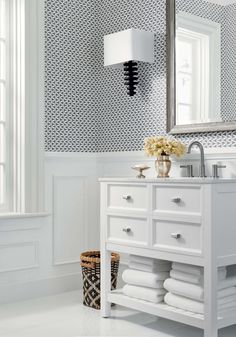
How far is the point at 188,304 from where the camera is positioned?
112 inches

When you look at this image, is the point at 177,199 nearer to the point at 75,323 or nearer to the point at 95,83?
the point at 75,323

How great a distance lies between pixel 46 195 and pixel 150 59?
1194mm

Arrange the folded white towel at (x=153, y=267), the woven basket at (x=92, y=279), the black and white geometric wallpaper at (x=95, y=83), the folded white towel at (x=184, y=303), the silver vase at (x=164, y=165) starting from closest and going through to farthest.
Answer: the folded white towel at (x=184, y=303) < the folded white towel at (x=153, y=267) < the silver vase at (x=164, y=165) < the woven basket at (x=92, y=279) < the black and white geometric wallpaper at (x=95, y=83)

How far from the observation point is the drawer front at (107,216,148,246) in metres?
3.06

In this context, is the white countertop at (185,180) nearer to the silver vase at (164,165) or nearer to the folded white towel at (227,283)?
the silver vase at (164,165)

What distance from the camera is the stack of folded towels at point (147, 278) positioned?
3051mm

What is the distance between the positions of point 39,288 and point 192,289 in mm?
1392

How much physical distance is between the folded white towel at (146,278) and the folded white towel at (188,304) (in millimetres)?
98

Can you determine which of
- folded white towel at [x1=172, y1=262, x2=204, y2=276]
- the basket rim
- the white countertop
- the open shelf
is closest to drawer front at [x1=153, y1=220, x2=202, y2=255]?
folded white towel at [x1=172, y1=262, x2=204, y2=276]

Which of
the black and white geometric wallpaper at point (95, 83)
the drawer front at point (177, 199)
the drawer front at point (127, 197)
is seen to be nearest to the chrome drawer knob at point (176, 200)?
the drawer front at point (177, 199)

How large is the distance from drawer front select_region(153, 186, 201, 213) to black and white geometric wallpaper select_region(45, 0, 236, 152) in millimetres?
866

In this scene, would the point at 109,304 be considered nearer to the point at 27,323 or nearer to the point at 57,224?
A: the point at 27,323

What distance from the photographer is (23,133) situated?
12.3ft

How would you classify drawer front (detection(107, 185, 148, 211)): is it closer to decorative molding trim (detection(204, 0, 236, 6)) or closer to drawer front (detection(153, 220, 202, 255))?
drawer front (detection(153, 220, 202, 255))
